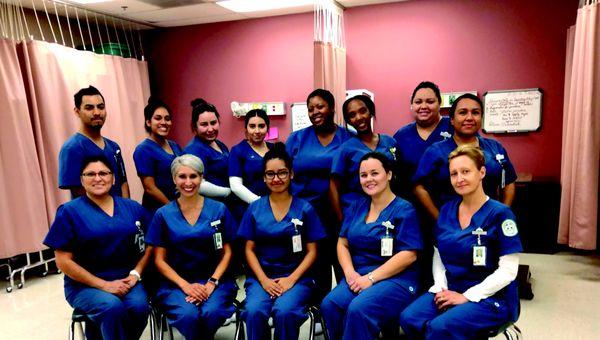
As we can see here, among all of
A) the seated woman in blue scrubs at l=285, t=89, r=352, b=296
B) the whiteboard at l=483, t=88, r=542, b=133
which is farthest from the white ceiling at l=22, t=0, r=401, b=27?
the seated woman in blue scrubs at l=285, t=89, r=352, b=296

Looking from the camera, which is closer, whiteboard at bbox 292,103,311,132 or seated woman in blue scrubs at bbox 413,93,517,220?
seated woman in blue scrubs at bbox 413,93,517,220

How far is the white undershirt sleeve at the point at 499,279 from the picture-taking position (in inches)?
67.7

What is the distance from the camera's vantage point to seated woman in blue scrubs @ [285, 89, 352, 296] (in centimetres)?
245

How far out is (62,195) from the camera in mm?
3869

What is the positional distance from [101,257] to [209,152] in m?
0.96

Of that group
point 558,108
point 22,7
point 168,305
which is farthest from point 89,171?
point 558,108

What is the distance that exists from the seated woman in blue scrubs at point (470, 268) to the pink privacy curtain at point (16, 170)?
121 inches

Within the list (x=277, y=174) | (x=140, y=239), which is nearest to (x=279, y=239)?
(x=277, y=174)

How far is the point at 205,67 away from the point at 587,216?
3.98 metres

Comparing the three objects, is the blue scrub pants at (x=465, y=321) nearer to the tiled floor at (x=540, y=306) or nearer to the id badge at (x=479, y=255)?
the id badge at (x=479, y=255)

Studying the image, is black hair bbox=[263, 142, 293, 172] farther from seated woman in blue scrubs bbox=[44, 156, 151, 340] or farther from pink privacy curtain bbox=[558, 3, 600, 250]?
pink privacy curtain bbox=[558, 3, 600, 250]

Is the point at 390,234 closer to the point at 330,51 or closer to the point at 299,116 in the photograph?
the point at 330,51

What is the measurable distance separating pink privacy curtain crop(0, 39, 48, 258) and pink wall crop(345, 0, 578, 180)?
296 cm

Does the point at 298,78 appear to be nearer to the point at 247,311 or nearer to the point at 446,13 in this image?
the point at 446,13
